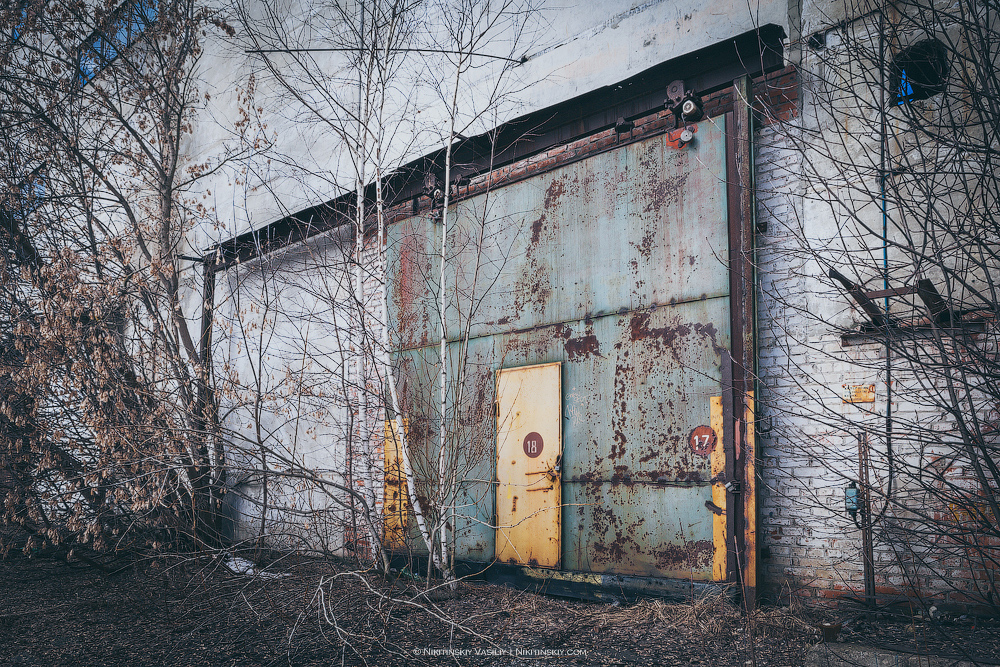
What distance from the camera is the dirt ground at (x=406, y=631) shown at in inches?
152

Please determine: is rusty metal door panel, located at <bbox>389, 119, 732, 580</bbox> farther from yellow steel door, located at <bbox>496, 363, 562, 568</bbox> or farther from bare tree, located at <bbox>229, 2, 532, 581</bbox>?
bare tree, located at <bbox>229, 2, 532, 581</bbox>

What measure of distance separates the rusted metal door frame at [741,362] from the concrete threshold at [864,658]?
0.77 metres

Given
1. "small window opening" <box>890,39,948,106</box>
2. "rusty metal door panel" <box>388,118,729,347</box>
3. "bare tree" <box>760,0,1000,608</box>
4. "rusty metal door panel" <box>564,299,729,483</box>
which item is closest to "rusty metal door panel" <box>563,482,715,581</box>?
"rusty metal door panel" <box>564,299,729,483</box>

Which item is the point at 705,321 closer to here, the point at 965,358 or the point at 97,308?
the point at 965,358

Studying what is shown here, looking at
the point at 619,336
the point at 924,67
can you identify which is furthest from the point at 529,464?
the point at 924,67

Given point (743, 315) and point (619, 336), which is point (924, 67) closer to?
point (743, 315)

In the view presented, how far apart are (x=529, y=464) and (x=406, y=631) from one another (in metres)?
1.82

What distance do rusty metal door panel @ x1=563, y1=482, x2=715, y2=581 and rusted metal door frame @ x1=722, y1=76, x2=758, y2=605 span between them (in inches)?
8.7

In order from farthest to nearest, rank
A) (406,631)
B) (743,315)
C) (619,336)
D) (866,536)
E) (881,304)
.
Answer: (619,336) < (743,315) < (406,631) < (881,304) < (866,536)

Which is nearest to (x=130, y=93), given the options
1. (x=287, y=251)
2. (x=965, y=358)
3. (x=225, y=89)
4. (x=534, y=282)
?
(x=225, y=89)

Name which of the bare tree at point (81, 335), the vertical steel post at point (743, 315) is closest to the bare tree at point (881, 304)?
the vertical steel post at point (743, 315)

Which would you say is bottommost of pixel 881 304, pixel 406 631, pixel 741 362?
pixel 406 631

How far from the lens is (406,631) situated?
4.55 m

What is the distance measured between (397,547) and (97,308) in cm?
404
